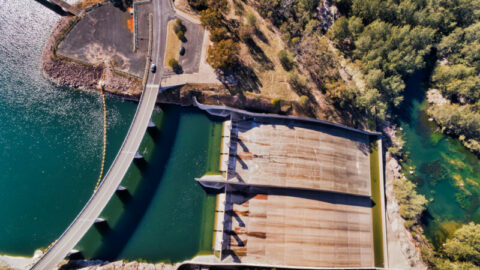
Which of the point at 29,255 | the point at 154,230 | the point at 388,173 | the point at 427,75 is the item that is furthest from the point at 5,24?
the point at 427,75

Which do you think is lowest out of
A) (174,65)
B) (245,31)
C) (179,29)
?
(174,65)

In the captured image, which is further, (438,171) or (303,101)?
(438,171)

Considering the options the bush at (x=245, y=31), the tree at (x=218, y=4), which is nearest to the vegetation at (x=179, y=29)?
the tree at (x=218, y=4)

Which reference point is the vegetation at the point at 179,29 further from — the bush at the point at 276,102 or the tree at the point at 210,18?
the bush at the point at 276,102

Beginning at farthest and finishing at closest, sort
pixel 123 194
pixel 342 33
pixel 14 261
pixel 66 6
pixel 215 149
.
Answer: pixel 342 33, pixel 215 149, pixel 66 6, pixel 123 194, pixel 14 261

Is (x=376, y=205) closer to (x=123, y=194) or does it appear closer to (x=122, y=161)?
(x=123, y=194)

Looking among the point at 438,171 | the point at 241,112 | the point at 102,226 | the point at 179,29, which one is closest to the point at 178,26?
the point at 179,29

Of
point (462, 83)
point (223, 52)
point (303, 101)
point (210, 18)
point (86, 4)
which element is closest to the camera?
point (223, 52)
